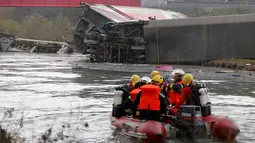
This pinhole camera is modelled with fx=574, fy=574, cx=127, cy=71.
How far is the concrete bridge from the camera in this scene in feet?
124

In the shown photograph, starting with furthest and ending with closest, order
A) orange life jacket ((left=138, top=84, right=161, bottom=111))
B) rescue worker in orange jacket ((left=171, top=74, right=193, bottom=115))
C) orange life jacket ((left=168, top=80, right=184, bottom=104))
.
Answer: orange life jacket ((left=168, top=80, right=184, bottom=104)), rescue worker in orange jacket ((left=171, top=74, right=193, bottom=115)), orange life jacket ((left=138, top=84, right=161, bottom=111))

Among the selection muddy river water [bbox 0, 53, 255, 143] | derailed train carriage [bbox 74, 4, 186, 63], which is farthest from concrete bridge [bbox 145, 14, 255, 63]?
muddy river water [bbox 0, 53, 255, 143]

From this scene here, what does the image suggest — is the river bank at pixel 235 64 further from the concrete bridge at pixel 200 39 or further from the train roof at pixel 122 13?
the train roof at pixel 122 13

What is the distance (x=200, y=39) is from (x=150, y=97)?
25553 mm

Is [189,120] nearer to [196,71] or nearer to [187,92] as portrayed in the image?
[187,92]

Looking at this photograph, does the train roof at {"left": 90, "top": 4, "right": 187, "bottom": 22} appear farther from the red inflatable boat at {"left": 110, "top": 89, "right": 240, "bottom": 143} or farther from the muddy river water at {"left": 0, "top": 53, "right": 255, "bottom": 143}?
the red inflatable boat at {"left": 110, "top": 89, "right": 240, "bottom": 143}

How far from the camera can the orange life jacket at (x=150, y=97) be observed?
1359 cm

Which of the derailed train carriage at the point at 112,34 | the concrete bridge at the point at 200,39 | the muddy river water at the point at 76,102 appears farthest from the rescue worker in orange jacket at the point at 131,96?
the derailed train carriage at the point at 112,34

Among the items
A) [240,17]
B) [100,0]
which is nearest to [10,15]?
[100,0]

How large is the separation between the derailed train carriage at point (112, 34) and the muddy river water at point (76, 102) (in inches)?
265

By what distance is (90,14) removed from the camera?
1694 inches

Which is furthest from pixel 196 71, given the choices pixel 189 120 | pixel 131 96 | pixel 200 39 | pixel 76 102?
pixel 189 120

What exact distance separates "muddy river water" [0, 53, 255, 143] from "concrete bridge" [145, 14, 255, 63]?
16.0ft

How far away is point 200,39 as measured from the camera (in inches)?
1523
